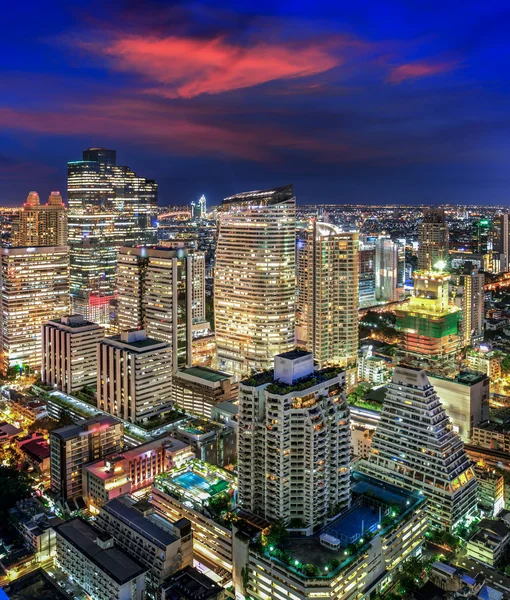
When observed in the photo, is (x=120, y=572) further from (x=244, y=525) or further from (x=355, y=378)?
(x=355, y=378)

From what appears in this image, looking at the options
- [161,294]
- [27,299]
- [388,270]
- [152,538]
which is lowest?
[152,538]

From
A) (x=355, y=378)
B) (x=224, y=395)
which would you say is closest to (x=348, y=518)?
(x=224, y=395)

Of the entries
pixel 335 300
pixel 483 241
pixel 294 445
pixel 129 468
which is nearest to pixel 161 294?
pixel 335 300

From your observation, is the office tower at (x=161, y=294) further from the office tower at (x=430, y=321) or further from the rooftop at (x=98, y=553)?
the rooftop at (x=98, y=553)

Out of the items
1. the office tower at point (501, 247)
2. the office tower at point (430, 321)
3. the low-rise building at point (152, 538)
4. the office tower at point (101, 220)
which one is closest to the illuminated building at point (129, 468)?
the low-rise building at point (152, 538)

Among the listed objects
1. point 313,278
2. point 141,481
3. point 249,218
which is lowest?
point 141,481

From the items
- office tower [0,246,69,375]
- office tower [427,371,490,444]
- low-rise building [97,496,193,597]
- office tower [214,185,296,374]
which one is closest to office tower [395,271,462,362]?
office tower [214,185,296,374]

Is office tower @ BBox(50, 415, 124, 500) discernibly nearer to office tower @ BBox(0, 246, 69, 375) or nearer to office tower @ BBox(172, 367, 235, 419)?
office tower @ BBox(172, 367, 235, 419)

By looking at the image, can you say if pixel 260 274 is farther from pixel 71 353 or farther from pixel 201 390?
pixel 71 353
